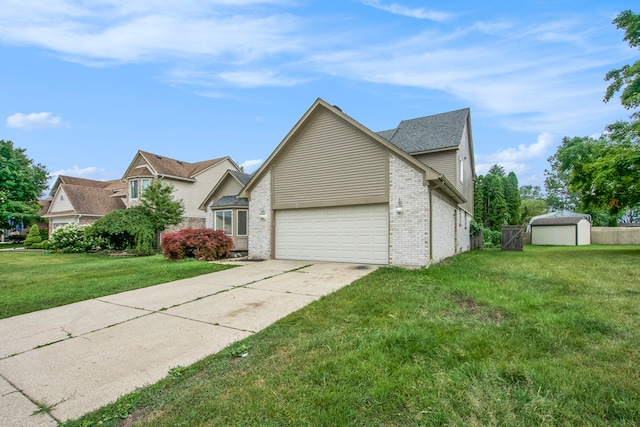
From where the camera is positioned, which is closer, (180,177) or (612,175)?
(612,175)

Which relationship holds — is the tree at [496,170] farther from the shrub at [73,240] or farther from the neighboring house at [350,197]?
the shrub at [73,240]

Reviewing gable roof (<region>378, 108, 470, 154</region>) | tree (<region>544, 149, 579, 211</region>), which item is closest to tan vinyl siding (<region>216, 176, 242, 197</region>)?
gable roof (<region>378, 108, 470, 154</region>)

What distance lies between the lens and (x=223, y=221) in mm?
18781

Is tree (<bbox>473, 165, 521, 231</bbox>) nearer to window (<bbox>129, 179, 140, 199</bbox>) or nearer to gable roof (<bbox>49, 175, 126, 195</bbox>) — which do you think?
window (<bbox>129, 179, 140, 199</bbox>)

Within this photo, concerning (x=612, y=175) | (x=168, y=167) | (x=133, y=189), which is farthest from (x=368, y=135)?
(x=133, y=189)

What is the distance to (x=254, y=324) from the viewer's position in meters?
4.73

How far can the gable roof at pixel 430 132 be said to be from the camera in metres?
14.3

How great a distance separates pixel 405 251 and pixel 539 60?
29.3 ft

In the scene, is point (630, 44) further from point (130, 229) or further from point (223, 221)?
point (130, 229)

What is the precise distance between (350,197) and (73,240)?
19.6 m

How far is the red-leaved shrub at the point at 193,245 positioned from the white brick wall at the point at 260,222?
2137 mm

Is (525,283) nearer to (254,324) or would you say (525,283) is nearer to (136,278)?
(254,324)

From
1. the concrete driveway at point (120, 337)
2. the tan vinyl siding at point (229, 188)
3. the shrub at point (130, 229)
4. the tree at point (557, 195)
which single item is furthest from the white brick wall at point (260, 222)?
the tree at point (557, 195)

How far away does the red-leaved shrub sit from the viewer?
1352 centimetres
